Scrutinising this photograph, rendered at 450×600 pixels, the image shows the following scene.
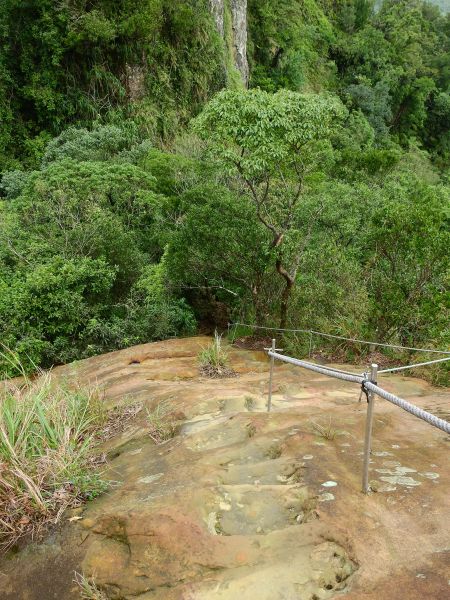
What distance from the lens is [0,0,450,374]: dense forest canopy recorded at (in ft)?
28.5

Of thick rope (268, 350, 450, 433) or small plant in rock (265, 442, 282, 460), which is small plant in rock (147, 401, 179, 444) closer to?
small plant in rock (265, 442, 282, 460)

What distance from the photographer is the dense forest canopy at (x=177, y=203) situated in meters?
8.70

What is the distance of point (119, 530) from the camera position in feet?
9.02

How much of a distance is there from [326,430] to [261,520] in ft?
3.35

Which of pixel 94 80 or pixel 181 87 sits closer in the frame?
pixel 94 80

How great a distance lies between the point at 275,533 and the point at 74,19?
2403 cm

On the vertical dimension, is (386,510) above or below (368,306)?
above

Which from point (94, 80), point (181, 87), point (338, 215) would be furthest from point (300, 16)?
point (338, 215)

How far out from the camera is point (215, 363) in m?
7.33

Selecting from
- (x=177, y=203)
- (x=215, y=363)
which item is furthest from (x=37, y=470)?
(x=177, y=203)

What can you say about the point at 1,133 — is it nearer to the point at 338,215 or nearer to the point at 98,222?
the point at 98,222

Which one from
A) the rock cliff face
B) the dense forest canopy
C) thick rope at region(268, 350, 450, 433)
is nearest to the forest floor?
thick rope at region(268, 350, 450, 433)

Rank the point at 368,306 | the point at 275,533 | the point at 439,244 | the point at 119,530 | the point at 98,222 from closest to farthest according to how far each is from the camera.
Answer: the point at 275,533
the point at 119,530
the point at 439,244
the point at 368,306
the point at 98,222

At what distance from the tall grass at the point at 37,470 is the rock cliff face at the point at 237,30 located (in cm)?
2775
